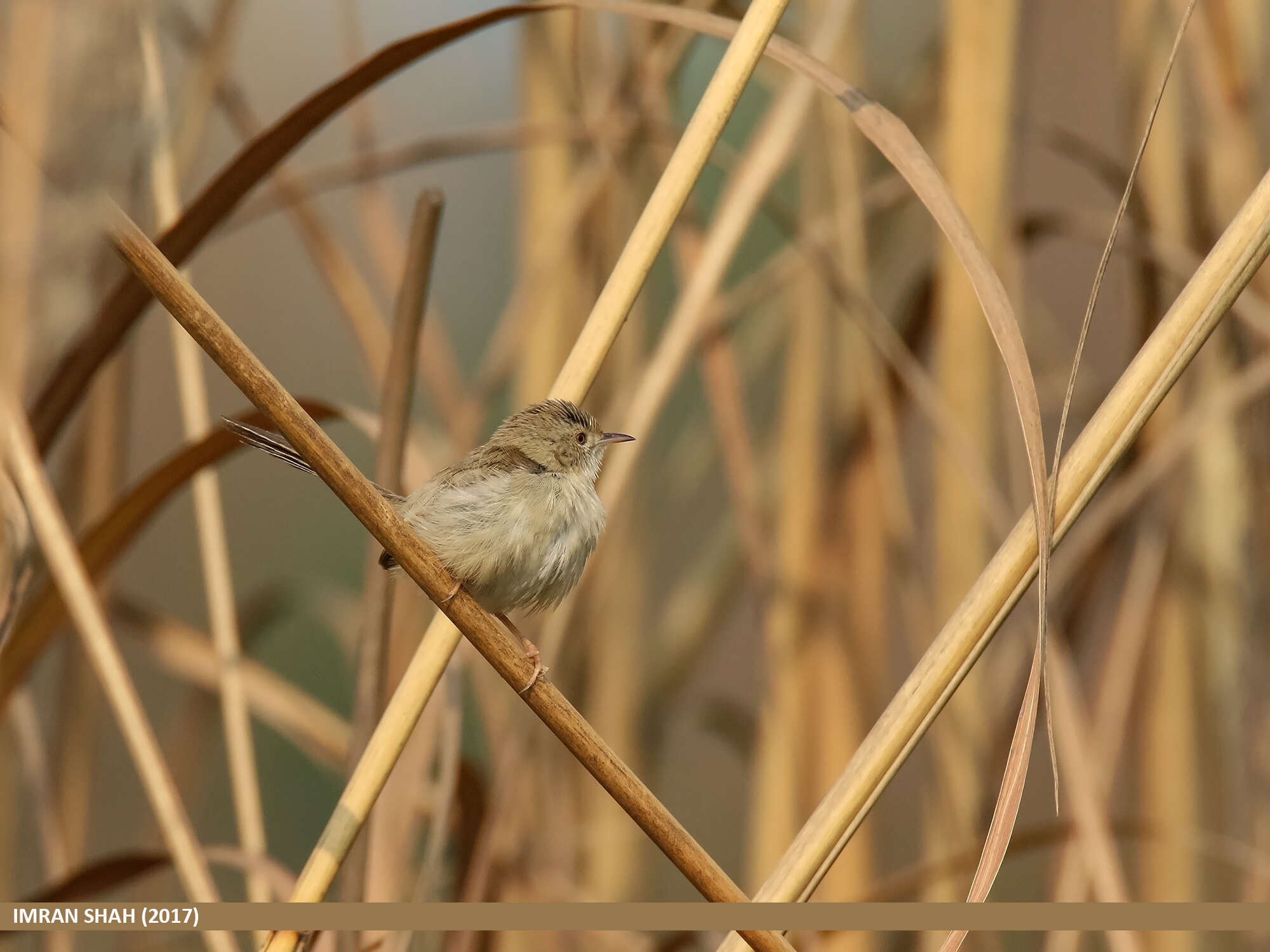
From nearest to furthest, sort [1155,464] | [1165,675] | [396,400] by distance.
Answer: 1. [396,400]
2. [1155,464]
3. [1165,675]

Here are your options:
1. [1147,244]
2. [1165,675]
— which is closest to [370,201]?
[1147,244]

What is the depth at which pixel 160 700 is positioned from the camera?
3.11 meters

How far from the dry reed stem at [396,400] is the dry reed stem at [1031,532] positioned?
16.4 inches

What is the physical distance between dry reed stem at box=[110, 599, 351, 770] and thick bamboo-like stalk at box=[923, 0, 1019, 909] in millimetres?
781

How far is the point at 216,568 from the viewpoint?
1074mm

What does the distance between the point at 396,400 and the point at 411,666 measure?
10.6 inches

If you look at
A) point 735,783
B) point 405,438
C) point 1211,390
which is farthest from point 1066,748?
point 735,783

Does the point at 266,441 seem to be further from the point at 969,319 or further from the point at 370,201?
the point at 969,319

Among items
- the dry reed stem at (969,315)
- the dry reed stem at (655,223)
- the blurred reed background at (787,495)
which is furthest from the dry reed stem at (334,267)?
the dry reed stem at (969,315)

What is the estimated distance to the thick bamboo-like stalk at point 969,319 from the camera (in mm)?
1313

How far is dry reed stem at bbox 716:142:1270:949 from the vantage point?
637 mm

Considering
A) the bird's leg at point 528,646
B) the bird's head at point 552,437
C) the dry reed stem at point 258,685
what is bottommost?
the dry reed stem at point 258,685

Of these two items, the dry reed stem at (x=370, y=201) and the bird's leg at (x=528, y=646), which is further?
the dry reed stem at (x=370, y=201)

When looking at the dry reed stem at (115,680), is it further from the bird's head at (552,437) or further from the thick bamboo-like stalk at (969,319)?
the thick bamboo-like stalk at (969,319)
